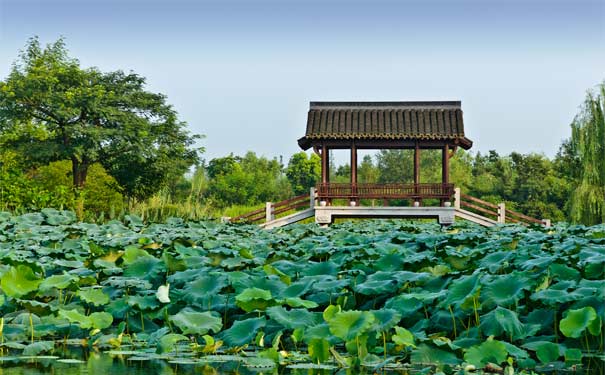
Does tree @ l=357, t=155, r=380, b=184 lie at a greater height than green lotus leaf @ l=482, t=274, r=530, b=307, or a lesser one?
greater

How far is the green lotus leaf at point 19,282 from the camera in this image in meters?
3.63

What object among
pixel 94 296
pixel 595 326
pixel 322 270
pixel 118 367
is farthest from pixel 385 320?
pixel 94 296

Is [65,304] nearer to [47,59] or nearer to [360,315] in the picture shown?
Answer: [360,315]

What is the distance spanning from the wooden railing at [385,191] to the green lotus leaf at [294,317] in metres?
16.1

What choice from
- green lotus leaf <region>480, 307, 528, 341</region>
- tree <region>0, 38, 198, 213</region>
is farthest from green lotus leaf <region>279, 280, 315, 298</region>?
tree <region>0, 38, 198, 213</region>

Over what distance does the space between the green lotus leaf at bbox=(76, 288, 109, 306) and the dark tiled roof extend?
15.7 metres

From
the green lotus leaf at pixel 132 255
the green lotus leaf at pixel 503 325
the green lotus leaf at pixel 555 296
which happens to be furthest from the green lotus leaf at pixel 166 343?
the green lotus leaf at pixel 555 296

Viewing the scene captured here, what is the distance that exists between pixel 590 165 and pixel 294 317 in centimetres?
1787

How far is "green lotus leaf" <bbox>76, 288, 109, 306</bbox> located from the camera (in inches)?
140

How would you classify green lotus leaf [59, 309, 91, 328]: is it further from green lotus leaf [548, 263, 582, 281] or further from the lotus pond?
green lotus leaf [548, 263, 582, 281]

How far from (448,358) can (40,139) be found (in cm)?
2338

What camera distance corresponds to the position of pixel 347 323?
9.08ft

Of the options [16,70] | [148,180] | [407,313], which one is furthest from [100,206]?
[407,313]

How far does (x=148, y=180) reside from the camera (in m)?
26.0
